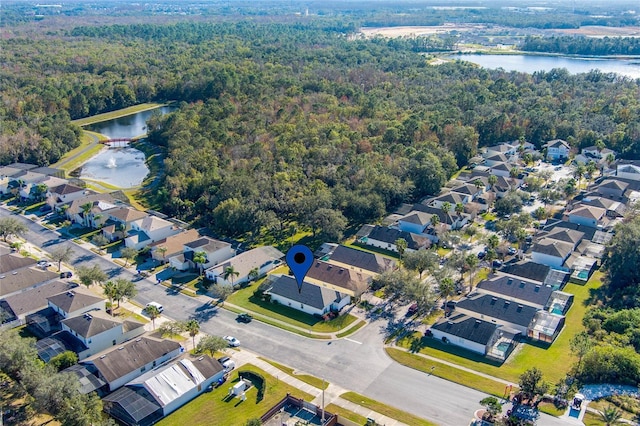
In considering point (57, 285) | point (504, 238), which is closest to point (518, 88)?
point (504, 238)

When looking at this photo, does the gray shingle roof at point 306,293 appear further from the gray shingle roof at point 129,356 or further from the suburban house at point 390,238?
the suburban house at point 390,238

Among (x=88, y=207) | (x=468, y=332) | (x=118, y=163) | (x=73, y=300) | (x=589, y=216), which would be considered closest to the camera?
(x=468, y=332)

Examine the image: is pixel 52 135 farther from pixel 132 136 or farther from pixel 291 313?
pixel 291 313

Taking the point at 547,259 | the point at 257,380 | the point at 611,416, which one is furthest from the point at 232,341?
the point at 547,259

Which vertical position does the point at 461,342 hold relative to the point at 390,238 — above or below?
below

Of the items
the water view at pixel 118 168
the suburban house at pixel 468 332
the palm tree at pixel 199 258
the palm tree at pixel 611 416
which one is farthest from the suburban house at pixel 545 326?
the water view at pixel 118 168

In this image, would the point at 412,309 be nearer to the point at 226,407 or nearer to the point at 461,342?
the point at 461,342

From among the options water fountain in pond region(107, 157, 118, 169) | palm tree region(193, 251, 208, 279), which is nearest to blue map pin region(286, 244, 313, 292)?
palm tree region(193, 251, 208, 279)
